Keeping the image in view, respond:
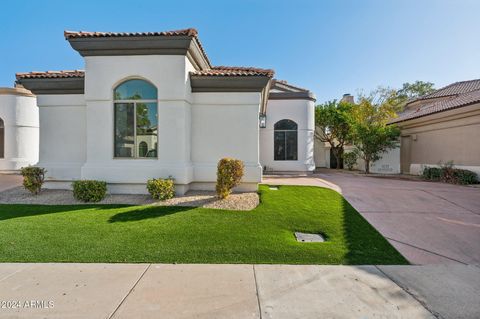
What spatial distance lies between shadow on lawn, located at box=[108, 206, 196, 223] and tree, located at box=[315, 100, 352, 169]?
17.1 meters

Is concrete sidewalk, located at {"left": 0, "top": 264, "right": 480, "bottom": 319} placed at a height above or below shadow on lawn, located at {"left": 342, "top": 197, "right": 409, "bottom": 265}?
below

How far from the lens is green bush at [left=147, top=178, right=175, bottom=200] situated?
25.3 ft

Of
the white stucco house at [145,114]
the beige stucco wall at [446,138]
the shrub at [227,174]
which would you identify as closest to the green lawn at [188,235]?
the shrub at [227,174]

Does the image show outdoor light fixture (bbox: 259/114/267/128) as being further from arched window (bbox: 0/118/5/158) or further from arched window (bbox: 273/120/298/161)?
arched window (bbox: 0/118/5/158)

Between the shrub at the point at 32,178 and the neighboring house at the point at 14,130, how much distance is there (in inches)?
343

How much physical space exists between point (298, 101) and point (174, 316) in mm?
15304

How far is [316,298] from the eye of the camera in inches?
129

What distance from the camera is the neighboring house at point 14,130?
14906mm

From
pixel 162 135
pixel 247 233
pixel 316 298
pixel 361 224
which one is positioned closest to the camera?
pixel 316 298

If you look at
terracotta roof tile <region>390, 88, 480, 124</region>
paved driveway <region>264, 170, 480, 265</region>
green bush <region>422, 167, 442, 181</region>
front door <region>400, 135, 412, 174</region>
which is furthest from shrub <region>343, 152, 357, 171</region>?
paved driveway <region>264, 170, 480, 265</region>

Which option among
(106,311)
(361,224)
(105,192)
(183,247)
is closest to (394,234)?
(361,224)

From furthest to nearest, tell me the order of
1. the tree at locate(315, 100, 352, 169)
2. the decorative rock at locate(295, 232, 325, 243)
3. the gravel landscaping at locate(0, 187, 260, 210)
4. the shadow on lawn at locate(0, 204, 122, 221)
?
→ the tree at locate(315, 100, 352, 169)
the gravel landscaping at locate(0, 187, 260, 210)
the shadow on lawn at locate(0, 204, 122, 221)
the decorative rock at locate(295, 232, 325, 243)

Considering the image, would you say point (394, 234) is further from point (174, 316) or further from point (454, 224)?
point (174, 316)

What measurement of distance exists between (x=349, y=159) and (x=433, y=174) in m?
7.61
